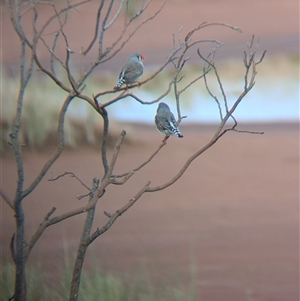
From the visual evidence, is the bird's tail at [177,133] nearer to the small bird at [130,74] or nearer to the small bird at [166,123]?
the small bird at [166,123]

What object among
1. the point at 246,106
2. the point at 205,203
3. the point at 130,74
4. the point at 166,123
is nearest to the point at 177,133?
the point at 166,123

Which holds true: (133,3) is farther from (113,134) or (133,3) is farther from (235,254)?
(235,254)

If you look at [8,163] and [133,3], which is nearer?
[8,163]

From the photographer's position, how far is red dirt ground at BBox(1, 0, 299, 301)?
10.9ft

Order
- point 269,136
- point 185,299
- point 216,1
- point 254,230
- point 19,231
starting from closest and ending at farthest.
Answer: point 19,231, point 185,299, point 254,230, point 269,136, point 216,1

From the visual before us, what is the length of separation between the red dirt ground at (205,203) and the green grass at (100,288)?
7 cm

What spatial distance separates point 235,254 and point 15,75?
1.73m

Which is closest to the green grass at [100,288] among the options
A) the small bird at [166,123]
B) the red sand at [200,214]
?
the red sand at [200,214]

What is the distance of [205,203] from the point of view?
355 cm

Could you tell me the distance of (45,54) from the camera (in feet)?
13.5

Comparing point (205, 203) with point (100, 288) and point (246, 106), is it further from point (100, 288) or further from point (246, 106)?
point (100, 288)

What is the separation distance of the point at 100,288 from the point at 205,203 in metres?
0.77

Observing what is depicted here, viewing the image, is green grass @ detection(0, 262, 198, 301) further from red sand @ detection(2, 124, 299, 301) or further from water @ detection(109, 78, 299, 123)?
water @ detection(109, 78, 299, 123)

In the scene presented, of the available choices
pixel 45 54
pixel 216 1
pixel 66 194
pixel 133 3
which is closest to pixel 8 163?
pixel 66 194
